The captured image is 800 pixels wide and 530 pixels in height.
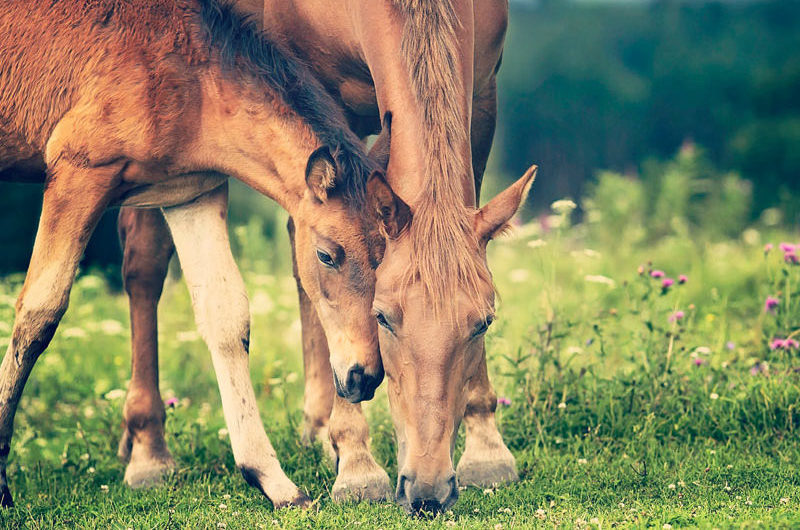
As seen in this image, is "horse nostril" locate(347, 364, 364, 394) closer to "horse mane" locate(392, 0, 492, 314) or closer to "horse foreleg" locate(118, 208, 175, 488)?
"horse mane" locate(392, 0, 492, 314)

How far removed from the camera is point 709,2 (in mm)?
37125

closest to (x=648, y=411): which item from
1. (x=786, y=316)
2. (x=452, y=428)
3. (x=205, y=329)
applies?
(x=786, y=316)

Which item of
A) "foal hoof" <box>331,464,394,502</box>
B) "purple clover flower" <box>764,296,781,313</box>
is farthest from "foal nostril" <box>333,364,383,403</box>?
"purple clover flower" <box>764,296,781,313</box>

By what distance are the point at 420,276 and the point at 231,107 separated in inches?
53.0

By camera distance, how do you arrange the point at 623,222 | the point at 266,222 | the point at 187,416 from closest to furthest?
the point at 187,416
the point at 623,222
the point at 266,222

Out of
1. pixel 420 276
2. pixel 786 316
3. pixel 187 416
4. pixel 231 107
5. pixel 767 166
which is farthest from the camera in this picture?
pixel 767 166

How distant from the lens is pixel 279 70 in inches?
179

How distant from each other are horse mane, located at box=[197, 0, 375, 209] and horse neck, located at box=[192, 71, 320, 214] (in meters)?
0.06

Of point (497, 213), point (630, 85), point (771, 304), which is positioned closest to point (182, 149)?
point (497, 213)

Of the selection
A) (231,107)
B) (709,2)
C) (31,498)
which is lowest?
(31,498)

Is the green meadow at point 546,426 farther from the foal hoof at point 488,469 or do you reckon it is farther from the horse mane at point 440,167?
the horse mane at point 440,167

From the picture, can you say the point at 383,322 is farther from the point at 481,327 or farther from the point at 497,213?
the point at 497,213

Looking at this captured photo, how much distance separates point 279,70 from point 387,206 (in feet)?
3.54

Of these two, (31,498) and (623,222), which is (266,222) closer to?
(623,222)
